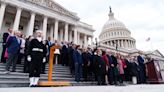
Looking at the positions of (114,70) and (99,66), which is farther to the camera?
(114,70)

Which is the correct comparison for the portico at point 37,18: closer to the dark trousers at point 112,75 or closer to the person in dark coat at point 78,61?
the person in dark coat at point 78,61

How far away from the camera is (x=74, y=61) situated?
23.0 feet

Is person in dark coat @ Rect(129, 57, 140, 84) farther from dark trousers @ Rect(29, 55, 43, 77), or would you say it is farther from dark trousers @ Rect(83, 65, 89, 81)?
dark trousers @ Rect(29, 55, 43, 77)

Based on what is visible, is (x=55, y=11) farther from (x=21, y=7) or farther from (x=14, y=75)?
(x=14, y=75)

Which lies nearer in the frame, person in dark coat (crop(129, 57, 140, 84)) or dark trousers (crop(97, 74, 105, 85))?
dark trousers (crop(97, 74, 105, 85))

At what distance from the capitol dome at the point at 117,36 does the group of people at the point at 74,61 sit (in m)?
54.9

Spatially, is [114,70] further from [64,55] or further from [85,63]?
[64,55]

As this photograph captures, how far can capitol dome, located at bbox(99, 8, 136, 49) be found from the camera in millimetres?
65062

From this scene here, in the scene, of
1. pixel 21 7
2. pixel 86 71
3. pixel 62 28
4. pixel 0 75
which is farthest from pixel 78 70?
pixel 62 28

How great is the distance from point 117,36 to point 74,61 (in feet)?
203

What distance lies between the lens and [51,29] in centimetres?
2588

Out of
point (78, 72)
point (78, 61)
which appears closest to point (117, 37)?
point (78, 61)

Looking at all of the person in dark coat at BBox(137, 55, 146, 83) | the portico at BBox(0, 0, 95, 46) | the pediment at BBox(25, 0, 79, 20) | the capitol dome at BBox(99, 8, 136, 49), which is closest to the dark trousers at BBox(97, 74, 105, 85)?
→ the person in dark coat at BBox(137, 55, 146, 83)

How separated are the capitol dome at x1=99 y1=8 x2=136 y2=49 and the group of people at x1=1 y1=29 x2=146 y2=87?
54.9 metres
